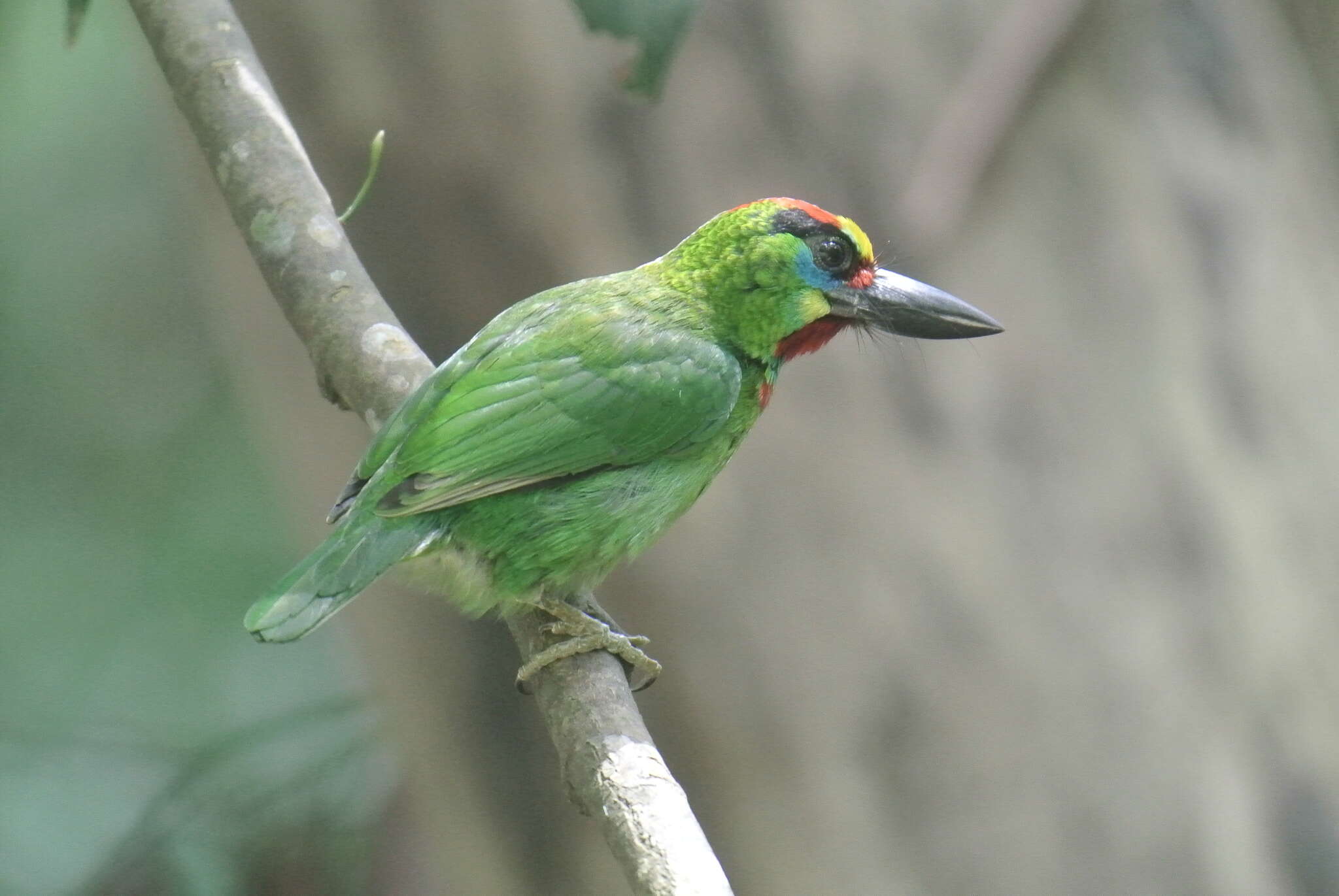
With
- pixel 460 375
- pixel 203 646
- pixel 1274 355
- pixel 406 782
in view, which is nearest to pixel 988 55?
pixel 1274 355

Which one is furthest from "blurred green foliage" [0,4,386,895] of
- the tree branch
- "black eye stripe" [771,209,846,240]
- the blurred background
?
"black eye stripe" [771,209,846,240]

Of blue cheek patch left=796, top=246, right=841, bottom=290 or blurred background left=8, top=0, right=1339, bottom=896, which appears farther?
blurred background left=8, top=0, right=1339, bottom=896

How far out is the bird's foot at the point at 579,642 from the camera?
2080mm

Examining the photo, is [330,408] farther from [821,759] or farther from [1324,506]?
[1324,506]

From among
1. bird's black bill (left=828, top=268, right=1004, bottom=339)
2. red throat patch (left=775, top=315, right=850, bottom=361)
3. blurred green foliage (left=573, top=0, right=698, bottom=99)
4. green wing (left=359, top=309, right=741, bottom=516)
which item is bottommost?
green wing (left=359, top=309, right=741, bottom=516)

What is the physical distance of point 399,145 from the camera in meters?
3.29

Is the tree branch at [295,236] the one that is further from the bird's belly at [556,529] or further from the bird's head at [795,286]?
the bird's head at [795,286]

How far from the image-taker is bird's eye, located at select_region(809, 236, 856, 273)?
2514 mm

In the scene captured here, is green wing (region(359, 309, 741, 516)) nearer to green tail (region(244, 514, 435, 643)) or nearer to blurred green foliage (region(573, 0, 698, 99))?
green tail (region(244, 514, 435, 643))

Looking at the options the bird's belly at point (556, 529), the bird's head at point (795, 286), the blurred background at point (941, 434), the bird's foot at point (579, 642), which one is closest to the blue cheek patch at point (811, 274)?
the bird's head at point (795, 286)

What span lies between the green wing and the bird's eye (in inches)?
10.4

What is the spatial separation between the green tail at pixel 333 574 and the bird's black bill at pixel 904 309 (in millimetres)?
899

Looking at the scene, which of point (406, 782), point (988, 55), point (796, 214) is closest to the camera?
point (796, 214)

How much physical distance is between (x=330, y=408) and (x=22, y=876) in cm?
199
